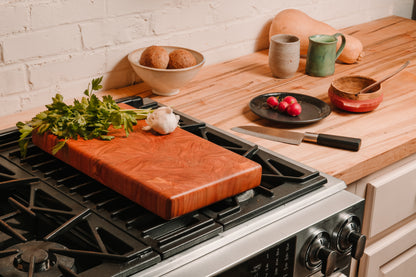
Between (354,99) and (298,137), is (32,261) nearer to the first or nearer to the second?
(298,137)

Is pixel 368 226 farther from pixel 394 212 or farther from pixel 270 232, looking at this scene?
pixel 270 232

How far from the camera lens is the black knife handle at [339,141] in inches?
55.1

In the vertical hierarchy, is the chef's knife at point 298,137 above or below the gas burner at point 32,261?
above

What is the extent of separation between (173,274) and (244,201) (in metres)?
0.26

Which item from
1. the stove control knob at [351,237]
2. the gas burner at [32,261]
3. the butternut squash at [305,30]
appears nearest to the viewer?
the gas burner at [32,261]

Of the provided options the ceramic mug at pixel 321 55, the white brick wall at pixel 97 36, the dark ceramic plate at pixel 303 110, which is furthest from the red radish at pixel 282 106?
the white brick wall at pixel 97 36

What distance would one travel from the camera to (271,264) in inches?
41.6

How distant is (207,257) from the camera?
3.21ft

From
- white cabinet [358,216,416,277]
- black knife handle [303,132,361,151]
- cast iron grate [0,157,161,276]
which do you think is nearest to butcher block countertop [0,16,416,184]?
black knife handle [303,132,361,151]

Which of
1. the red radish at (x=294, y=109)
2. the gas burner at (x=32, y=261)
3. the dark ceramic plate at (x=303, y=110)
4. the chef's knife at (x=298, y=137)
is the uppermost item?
the red radish at (x=294, y=109)

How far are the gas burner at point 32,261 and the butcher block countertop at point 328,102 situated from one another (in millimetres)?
642

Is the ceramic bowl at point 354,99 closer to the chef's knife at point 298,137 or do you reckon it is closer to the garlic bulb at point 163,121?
the chef's knife at point 298,137

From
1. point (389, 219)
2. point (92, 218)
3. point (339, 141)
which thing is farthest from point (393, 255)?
point (92, 218)

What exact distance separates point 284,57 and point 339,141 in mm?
525
